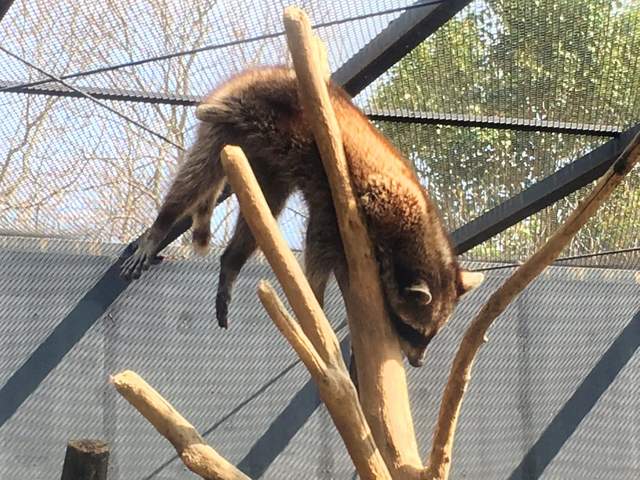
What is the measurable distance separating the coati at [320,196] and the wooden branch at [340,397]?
0.91m

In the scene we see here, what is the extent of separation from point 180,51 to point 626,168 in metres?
2.02

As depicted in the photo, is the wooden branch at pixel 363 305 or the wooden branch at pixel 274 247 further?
the wooden branch at pixel 363 305

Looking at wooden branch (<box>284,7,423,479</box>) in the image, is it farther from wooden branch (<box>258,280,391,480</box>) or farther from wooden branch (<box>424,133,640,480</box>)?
wooden branch (<box>258,280,391,480</box>)

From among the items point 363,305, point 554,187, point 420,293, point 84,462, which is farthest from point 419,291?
point 84,462

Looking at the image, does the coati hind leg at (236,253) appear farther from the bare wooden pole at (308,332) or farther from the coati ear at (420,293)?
the bare wooden pole at (308,332)

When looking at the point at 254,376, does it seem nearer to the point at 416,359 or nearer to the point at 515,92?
the point at 416,359

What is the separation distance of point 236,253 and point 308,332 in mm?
1555

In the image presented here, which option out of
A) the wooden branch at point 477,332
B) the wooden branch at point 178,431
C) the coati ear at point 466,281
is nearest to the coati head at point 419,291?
the coati ear at point 466,281

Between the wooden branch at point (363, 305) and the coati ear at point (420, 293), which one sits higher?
the wooden branch at point (363, 305)

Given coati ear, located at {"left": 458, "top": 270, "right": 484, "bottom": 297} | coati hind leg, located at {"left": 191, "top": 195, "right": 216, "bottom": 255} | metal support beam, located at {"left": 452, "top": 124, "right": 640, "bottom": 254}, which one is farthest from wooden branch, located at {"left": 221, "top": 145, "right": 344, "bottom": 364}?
metal support beam, located at {"left": 452, "top": 124, "right": 640, "bottom": 254}

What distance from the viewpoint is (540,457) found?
14.6ft

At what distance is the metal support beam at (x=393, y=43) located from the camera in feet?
10.6

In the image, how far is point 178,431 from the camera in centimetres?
195

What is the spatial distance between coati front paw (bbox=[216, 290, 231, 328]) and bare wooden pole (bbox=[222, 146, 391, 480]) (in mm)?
1382
